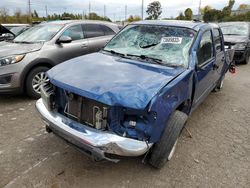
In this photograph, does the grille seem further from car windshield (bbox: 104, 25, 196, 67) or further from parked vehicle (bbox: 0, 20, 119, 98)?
parked vehicle (bbox: 0, 20, 119, 98)

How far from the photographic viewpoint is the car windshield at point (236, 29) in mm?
10805

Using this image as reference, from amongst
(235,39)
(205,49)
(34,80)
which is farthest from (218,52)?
(235,39)

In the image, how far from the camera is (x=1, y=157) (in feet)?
10.6

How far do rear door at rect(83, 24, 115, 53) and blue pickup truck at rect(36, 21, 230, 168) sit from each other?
278cm

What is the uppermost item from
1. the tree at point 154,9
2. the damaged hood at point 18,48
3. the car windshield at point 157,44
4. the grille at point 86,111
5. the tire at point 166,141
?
the tree at point 154,9

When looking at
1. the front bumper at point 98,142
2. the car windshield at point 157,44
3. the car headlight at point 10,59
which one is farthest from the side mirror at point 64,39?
the front bumper at point 98,142

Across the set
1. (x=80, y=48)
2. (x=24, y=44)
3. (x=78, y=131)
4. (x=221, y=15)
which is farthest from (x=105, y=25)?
(x=221, y=15)

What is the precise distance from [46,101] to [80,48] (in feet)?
11.2

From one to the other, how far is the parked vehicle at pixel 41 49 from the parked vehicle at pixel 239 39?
558 centimetres

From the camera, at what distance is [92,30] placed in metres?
6.74

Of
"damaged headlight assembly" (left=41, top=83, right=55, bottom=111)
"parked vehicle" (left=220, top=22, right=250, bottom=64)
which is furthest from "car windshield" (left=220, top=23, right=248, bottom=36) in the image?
"damaged headlight assembly" (left=41, top=83, right=55, bottom=111)

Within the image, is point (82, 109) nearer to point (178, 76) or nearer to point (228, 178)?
point (178, 76)

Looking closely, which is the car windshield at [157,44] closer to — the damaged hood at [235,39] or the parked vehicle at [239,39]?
the parked vehicle at [239,39]

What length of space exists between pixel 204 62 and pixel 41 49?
3390 millimetres
